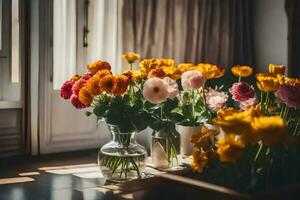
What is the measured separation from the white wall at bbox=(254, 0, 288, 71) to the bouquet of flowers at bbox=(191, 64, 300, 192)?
A: 2628 mm

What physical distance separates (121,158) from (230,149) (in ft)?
2.81

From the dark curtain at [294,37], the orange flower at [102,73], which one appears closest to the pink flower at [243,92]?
the orange flower at [102,73]

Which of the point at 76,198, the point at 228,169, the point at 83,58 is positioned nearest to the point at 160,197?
the point at 228,169

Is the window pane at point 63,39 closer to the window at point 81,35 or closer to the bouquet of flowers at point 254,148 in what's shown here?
the window at point 81,35

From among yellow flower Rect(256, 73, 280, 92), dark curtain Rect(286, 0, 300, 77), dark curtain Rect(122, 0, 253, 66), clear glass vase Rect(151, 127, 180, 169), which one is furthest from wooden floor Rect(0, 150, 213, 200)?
dark curtain Rect(286, 0, 300, 77)

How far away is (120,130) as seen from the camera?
7.13 feet

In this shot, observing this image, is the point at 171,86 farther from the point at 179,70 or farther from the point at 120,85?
the point at 120,85

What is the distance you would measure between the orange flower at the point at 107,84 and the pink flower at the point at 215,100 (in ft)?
1.60

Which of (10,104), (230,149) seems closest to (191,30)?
(10,104)

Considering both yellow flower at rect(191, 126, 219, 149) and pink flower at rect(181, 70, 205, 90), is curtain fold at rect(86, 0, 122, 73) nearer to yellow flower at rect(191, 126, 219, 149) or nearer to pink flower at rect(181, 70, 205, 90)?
pink flower at rect(181, 70, 205, 90)

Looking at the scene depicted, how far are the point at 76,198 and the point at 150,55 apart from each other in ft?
6.43

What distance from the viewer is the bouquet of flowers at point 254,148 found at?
1345 mm

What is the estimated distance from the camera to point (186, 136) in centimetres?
253

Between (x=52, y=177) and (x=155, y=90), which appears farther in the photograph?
(x=52, y=177)
